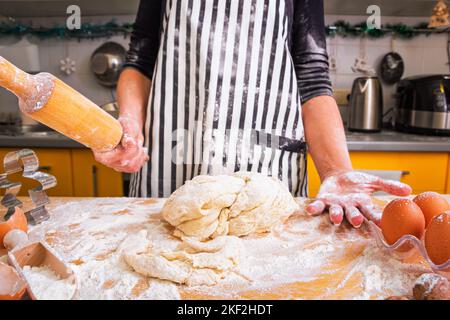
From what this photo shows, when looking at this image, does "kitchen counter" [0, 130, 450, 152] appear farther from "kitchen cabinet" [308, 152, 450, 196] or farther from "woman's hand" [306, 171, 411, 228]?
"woman's hand" [306, 171, 411, 228]

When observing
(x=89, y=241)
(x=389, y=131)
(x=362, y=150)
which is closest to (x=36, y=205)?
(x=89, y=241)

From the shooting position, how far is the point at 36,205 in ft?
2.72

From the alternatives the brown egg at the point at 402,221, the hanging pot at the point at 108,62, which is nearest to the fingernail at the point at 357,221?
the brown egg at the point at 402,221

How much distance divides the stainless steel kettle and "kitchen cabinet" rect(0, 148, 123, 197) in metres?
1.19

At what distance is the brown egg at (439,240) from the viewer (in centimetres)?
56

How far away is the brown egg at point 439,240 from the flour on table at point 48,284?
1.72 ft

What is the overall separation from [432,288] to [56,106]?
0.62 m

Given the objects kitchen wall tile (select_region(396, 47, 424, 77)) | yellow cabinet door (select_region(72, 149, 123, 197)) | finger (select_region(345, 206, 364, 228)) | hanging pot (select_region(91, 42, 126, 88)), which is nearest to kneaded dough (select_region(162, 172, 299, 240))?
finger (select_region(345, 206, 364, 228))

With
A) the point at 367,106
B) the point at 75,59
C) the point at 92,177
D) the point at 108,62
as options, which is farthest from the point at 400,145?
the point at 75,59

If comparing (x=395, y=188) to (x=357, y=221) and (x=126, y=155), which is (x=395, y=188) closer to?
(x=357, y=221)

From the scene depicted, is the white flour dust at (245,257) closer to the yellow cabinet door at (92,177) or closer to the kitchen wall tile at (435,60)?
the yellow cabinet door at (92,177)
